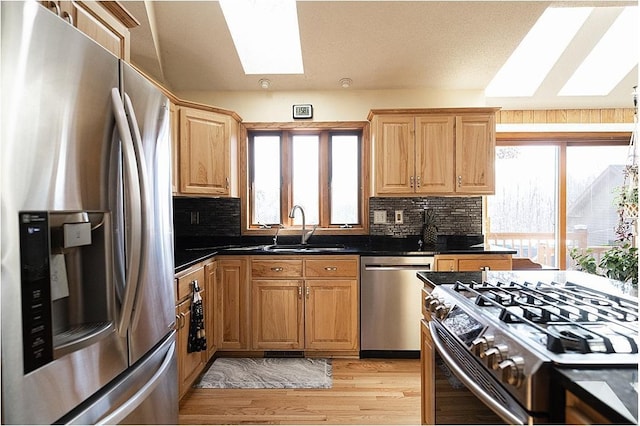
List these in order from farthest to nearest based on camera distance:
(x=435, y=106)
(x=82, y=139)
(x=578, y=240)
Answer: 1. (x=578, y=240)
2. (x=435, y=106)
3. (x=82, y=139)

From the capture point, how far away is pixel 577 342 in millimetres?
878

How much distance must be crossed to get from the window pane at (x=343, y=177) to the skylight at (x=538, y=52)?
1.67m

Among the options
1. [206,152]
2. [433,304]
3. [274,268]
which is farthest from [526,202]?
[206,152]

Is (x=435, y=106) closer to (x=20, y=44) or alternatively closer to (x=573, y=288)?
(x=573, y=288)

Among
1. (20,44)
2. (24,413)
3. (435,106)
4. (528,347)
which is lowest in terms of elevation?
(24,413)

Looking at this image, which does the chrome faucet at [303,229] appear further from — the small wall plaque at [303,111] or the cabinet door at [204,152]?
the small wall plaque at [303,111]

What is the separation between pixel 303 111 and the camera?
12.0 feet

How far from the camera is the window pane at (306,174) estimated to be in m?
3.82

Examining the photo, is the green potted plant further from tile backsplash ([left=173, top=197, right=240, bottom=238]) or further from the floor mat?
tile backsplash ([left=173, top=197, right=240, bottom=238])

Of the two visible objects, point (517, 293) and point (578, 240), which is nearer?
point (517, 293)

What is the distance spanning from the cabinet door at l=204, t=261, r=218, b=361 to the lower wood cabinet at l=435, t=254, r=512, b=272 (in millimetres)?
1818

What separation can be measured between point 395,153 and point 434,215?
0.82m

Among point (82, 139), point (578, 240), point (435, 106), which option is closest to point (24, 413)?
point (82, 139)

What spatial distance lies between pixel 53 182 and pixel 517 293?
1560mm
